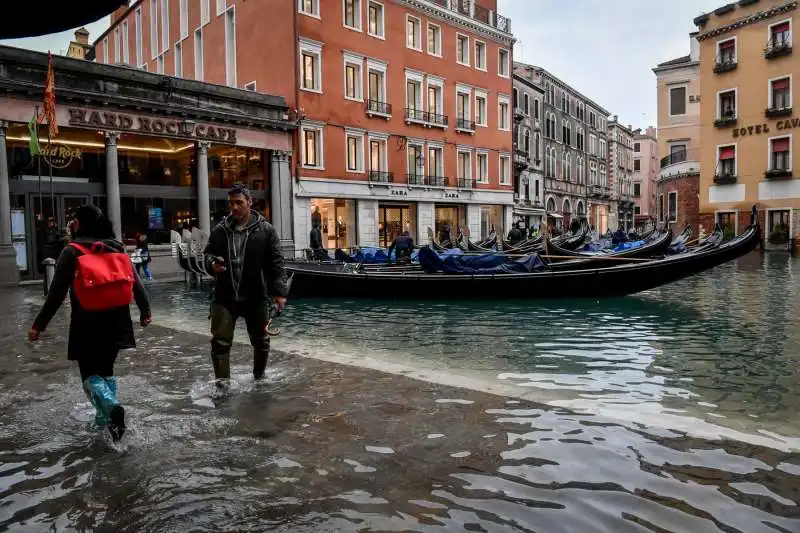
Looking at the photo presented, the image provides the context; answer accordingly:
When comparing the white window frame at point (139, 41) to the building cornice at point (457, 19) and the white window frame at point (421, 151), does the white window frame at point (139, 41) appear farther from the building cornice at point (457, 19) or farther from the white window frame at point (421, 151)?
the white window frame at point (421, 151)

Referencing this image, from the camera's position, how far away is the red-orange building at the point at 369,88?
24.5m

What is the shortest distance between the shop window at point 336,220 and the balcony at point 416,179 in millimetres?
3438

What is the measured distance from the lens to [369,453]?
3701 mm

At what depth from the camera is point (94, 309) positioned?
3.82 m

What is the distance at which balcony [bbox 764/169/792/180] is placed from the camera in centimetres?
3022

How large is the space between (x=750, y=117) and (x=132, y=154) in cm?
2865

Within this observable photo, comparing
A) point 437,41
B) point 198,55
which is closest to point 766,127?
point 437,41

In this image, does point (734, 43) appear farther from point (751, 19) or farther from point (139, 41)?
point (139, 41)

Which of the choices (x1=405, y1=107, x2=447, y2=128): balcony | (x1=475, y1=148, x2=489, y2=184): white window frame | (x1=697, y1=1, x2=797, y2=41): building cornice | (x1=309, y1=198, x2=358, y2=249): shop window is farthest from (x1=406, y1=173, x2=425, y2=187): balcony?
(x1=697, y1=1, x2=797, y2=41): building cornice

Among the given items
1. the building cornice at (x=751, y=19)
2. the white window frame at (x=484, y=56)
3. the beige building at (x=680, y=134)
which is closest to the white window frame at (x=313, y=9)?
the white window frame at (x=484, y=56)

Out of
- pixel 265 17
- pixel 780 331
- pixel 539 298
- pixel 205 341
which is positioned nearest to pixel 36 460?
pixel 205 341

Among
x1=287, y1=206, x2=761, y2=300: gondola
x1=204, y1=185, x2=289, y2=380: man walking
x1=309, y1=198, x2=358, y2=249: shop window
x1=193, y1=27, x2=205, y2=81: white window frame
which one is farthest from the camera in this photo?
x1=193, y1=27, x2=205, y2=81: white window frame

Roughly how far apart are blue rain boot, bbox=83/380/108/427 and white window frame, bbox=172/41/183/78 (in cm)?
2788

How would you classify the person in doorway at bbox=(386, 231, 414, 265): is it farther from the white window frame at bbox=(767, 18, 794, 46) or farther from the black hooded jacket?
the white window frame at bbox=(767, 18, 794, 46)
